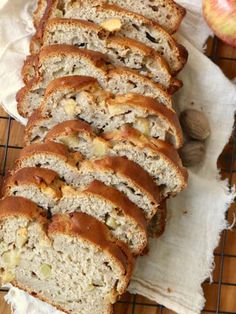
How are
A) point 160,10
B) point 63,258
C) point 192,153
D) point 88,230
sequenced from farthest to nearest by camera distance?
point 192,153, point 160,10, point 63,258, point 88,230

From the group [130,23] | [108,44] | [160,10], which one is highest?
[160,10]

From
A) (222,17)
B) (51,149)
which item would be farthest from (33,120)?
(222,17)

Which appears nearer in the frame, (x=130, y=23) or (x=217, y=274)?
(x=130, y=23)

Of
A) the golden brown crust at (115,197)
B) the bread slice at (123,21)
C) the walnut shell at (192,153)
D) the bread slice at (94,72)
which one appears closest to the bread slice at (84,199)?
the golden brown crust at (115,197)

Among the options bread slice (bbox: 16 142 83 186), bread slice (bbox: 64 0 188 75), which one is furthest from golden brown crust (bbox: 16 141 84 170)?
bread slice (bbox: 64 0 188 75)

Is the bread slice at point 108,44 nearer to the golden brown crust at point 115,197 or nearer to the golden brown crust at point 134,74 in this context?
the golden brown crust at point 134,74

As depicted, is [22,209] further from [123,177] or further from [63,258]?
[123,177]

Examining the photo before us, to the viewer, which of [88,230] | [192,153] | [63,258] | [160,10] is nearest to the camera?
[88,230]
